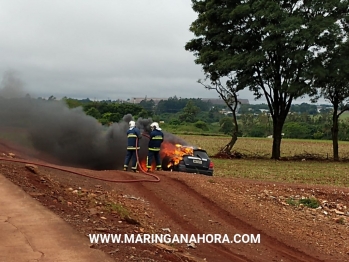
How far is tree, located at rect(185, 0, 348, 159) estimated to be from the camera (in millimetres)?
26812

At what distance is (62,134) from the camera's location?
55.8ft

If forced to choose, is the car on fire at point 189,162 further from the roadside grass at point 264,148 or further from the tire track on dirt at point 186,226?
the roadside grass at point 264,148

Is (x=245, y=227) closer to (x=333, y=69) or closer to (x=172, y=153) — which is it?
(x=172, y=153)

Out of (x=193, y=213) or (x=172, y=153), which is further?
(x=172, y=153)

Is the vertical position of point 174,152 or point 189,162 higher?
point 174,152

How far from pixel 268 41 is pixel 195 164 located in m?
14.8

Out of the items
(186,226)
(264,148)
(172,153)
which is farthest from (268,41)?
(186,226)

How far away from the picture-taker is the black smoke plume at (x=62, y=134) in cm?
1692

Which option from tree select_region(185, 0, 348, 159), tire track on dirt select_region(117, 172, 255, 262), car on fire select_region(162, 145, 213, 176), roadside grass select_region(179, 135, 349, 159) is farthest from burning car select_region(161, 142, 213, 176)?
roadside grass select_region(179, 135, 349, 159)

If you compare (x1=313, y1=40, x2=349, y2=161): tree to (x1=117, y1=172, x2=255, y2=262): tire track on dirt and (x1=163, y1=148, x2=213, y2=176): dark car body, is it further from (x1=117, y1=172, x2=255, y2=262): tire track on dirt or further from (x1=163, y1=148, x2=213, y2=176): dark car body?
(x1=117, y1=172, x2=255, y2=262): tire track on dirt

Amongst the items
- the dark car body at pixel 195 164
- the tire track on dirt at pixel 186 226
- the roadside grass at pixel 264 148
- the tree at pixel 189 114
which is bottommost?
the roadside grass at pixel 264 148

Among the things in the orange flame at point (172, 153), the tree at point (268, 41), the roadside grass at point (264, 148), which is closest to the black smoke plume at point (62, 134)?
the orange flame at point (172, 153)

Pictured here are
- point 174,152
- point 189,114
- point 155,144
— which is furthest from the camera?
point 189,114

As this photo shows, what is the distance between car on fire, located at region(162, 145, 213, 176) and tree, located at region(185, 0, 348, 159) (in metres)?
13.6
